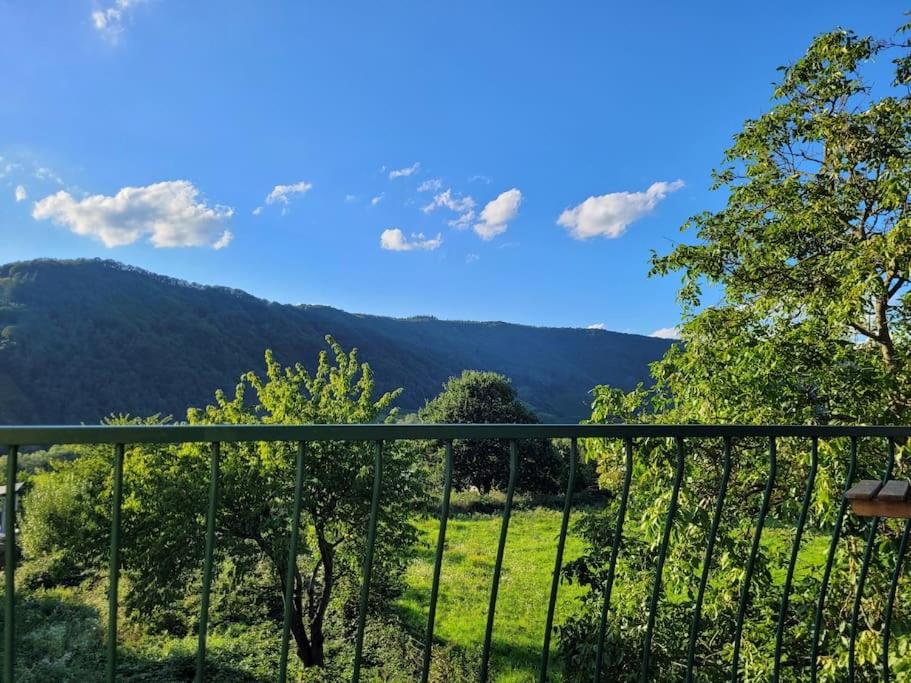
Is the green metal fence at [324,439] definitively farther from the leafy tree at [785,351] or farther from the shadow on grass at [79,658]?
the shadow on grass at [79,658]

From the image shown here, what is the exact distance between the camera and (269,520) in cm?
713

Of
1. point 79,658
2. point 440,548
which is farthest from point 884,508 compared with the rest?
point 79,658

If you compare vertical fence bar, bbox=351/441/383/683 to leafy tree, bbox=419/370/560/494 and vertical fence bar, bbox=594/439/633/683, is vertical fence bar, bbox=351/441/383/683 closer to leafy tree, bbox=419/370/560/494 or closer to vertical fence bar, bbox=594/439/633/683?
vertical fence bar, bbox=594/439/633/683

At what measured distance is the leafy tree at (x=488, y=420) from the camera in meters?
22.0

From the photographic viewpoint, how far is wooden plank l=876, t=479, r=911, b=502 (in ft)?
5.19

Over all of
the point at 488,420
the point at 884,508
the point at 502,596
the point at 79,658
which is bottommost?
the point at 79,658

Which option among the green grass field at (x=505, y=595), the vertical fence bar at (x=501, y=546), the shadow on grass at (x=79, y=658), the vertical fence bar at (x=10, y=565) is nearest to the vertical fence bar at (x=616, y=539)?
the vertical fence bar at (x=501, y=546)

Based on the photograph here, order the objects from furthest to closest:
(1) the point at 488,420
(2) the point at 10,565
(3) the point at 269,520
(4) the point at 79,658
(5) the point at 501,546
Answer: (1) the point at 488,420, (4) the point at 79,658, (3) the point at 269,520, (5) the point at 501,546, (2) the point at 10,565

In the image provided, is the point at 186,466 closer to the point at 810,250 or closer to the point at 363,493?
the point at 363,493

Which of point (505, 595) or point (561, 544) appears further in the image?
point (505, 595)

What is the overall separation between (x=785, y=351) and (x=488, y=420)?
80.5ft

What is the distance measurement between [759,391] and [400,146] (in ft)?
45.7

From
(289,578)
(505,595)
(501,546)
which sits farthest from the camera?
(505,595)

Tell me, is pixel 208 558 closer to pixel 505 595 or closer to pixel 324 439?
pixel 324 439
